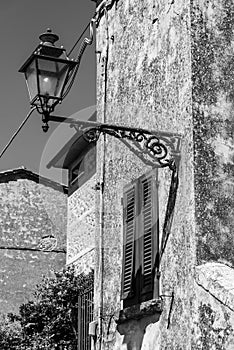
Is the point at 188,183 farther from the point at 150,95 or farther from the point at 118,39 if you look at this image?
the point at 118,39

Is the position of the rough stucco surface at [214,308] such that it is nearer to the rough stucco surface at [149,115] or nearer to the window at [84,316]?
the rough stucco surface at [149,115]

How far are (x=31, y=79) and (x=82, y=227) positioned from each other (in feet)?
47.7

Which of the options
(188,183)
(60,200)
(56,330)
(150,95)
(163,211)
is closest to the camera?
(188,183)

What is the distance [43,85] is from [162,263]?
80.9 inches

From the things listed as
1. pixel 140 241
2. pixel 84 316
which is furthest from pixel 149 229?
pixel 84 316

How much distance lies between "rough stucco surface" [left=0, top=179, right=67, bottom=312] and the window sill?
587 inches

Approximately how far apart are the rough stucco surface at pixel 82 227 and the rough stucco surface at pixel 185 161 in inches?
429

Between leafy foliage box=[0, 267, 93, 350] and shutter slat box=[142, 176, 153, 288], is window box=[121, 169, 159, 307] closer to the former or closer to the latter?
shutter slat box=[142, 176, 153, 288]

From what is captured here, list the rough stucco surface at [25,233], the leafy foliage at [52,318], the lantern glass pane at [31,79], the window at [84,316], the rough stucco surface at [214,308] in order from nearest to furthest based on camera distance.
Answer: the rough stucco surface at [214,308] → the lantern glass pane at [31,79] → the window at [84,316] → the leafy foliage at [52,318] → the rough stucco surface at [25,233]

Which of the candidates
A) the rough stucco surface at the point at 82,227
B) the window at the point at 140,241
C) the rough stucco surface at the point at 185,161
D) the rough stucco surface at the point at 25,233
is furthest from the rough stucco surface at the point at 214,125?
the rough stucco surface at the point at 25,233

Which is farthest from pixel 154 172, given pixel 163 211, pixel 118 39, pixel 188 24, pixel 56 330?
pixel 56 330

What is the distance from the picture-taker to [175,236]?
7.45m

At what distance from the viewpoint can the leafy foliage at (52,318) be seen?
1848 cm

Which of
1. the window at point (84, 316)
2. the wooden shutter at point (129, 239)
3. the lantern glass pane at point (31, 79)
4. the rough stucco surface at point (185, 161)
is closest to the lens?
the rough stucco surface at point (185, 161)
